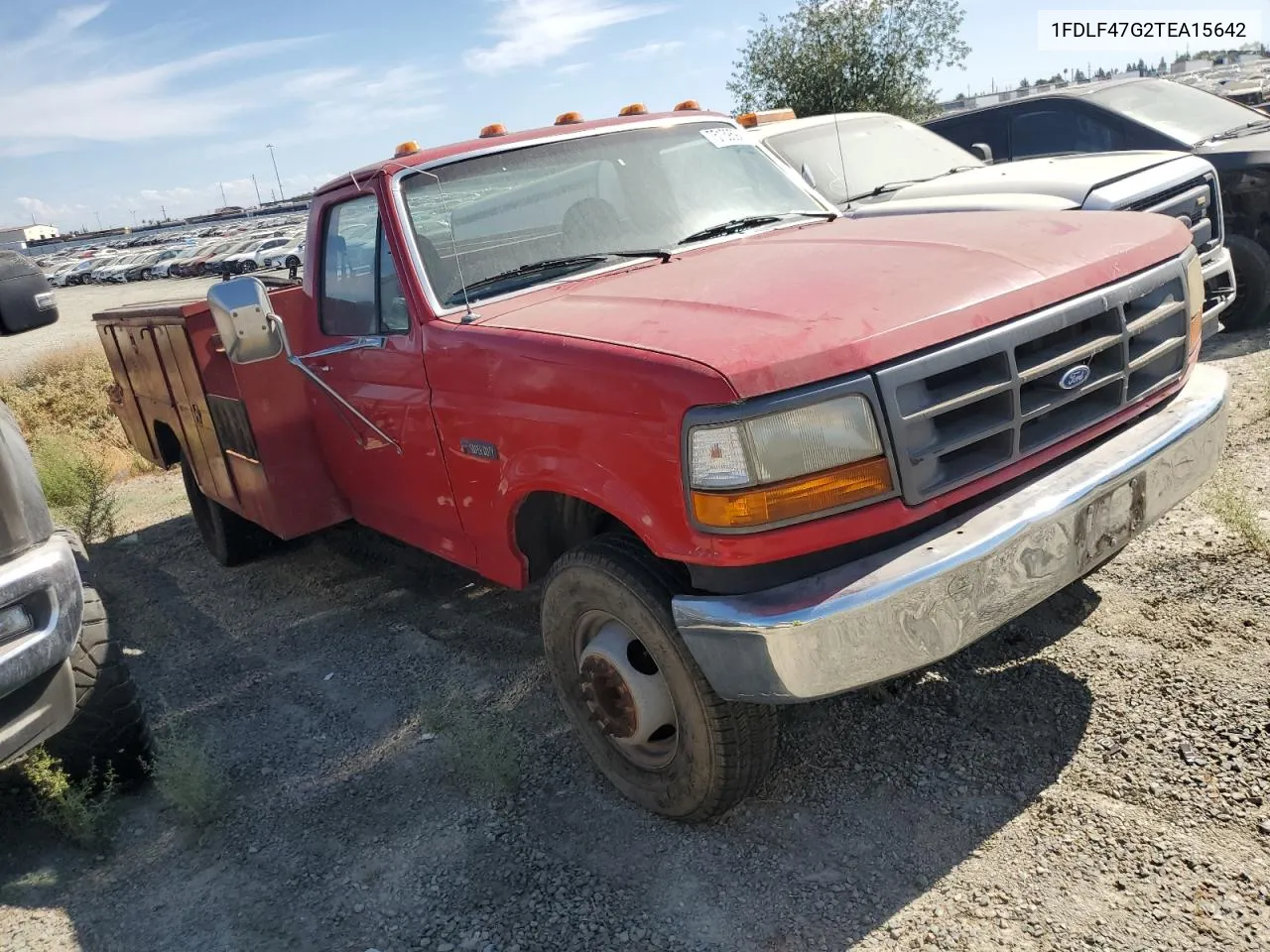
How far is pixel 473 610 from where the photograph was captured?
4.70 metres

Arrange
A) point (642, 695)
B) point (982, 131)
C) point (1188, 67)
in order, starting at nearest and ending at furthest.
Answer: point (642, 695), point (982, 131), point (1188, 67)

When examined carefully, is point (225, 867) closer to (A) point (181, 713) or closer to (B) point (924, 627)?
(A) point (181, 713)

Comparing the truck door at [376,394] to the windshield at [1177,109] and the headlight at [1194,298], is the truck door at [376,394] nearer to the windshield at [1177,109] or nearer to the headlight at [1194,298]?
the headlight at [1194,298]

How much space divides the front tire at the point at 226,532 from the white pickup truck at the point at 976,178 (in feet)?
12.2

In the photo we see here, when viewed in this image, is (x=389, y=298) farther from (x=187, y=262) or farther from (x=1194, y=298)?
(x=187, y=262)

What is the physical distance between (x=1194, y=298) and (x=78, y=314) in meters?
38.5

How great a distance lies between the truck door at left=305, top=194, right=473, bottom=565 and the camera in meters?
3.54

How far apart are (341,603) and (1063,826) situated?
3702 mm

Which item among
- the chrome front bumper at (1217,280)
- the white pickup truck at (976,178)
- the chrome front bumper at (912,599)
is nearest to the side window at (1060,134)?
the white pickup truck at (976,178)

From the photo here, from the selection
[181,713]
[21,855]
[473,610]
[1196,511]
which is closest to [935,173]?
[1196,511]

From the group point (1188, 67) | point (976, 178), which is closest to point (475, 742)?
point (976, 178)

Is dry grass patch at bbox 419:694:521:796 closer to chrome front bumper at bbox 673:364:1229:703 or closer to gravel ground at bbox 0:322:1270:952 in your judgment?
gravel ground at bbox 0:322:1270:952

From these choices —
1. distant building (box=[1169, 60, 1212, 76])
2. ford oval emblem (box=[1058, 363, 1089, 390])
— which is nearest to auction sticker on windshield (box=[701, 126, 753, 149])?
ford oval emblem (box=[1058, 363, 1089, 390])

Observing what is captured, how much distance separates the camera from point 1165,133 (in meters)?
7.31
